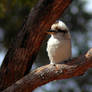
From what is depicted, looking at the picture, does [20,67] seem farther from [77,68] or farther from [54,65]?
[77,68]

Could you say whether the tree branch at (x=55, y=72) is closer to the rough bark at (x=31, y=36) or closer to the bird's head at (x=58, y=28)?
the rough bark at (x=31, y=36)

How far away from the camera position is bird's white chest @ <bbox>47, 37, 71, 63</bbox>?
3.37m

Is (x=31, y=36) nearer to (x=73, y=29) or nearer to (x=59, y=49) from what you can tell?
(x=59, y=49)

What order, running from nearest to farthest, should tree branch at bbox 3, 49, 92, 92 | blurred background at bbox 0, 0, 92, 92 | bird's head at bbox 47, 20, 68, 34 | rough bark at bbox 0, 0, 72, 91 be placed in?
1. tree branch at bbox 3, 49, 92, 92
2. rough bark at bbox 0, 0, 72, 91
3. bird's head at bbox 47, 20, 68, 34
4. blurred background at bbox 0, 0, 92, 92

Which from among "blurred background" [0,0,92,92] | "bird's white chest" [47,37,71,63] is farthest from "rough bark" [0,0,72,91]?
"blurred background" [0,0,92,92]

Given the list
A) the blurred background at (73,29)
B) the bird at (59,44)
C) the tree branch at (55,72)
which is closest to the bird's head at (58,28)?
the bird at (59,44)

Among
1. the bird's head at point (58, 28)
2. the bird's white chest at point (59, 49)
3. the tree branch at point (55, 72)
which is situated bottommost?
the tree branch at point (55, 72)

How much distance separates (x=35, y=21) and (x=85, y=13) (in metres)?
3.78

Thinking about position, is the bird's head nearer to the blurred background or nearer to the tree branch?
the tree branch

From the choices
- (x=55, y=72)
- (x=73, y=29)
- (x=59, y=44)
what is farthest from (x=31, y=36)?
(x=73, y=29)

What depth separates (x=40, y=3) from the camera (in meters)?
3.34

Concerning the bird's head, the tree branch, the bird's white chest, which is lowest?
the tree branch

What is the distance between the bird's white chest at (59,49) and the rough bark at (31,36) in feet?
0.43

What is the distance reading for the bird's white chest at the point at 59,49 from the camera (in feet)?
11.0
